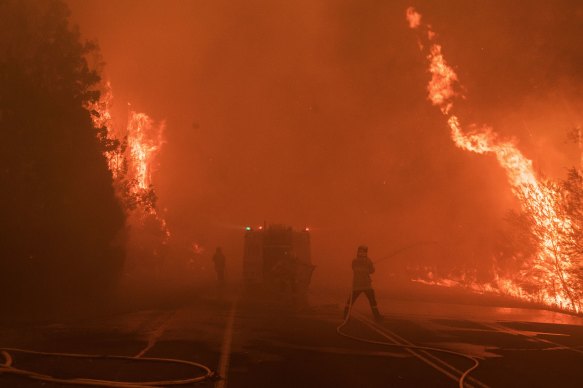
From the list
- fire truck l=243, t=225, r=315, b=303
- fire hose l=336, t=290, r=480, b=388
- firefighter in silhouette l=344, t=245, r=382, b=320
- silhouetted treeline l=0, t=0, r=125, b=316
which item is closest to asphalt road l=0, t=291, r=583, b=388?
fire hose l=336, t=290, r=480, b=388

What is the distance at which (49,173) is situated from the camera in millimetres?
18375

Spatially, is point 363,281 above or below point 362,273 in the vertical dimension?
below

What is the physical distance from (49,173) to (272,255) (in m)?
10.7

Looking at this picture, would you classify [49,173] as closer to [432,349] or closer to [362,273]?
[362,273]

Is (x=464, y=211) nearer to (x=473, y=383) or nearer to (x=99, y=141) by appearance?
(x=99, y=141)

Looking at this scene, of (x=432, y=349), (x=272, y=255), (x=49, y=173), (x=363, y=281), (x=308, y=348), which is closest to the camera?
(x=432, y=349)

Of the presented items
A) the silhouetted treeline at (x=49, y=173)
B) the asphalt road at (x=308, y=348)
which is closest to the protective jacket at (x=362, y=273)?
the asphalt road at (x=308, y=348)

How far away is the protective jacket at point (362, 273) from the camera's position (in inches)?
585

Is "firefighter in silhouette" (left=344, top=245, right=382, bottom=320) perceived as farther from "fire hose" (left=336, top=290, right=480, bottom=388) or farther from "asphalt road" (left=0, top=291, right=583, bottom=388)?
"fire hose" (left=336, top=290, right=480, bottom=388)

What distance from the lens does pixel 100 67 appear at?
27141 mm

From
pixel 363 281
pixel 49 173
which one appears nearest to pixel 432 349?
pixel 363 281

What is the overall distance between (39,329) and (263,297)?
11810 millimetres

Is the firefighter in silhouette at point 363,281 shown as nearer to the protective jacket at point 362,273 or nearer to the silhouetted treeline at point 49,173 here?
the protective jacket at point 362,273

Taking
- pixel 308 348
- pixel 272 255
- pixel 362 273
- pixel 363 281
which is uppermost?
pixel 272 255
